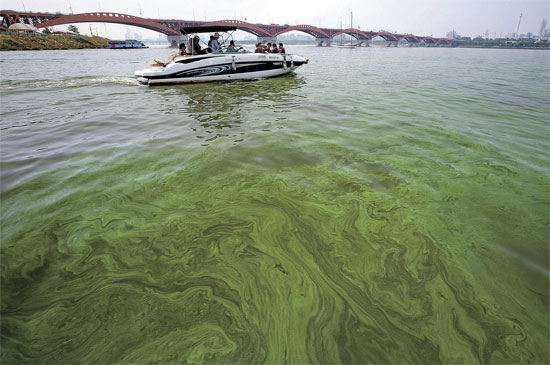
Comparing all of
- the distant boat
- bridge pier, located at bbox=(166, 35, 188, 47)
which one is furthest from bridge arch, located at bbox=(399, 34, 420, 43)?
the distant boat

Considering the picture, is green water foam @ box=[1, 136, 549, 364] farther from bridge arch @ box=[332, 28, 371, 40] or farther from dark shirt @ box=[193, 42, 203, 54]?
bridge arch @ box=[332, 28, 371, 40]

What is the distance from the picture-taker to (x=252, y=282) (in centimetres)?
225

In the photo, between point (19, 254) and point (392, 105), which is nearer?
point (19, 254)

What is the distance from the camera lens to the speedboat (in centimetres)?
1231

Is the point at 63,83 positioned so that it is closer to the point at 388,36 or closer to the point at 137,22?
the point at 137,22

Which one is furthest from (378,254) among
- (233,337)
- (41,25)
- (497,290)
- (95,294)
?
A: (41,25)

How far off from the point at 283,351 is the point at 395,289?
109cm

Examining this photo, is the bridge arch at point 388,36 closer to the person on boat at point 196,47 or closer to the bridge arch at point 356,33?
the bridge arch at point 356,33

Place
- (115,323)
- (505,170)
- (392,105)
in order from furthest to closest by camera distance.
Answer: (392,105) → (505,170) → (115,323)

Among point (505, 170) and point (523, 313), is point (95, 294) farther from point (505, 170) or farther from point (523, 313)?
point (505, 170)

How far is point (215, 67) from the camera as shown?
1290 centimetres

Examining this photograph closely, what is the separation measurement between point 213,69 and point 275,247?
1245 centimetres

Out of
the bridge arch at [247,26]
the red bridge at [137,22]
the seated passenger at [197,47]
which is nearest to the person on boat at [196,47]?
the seated passenger at [197,47]

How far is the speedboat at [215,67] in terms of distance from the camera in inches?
485
